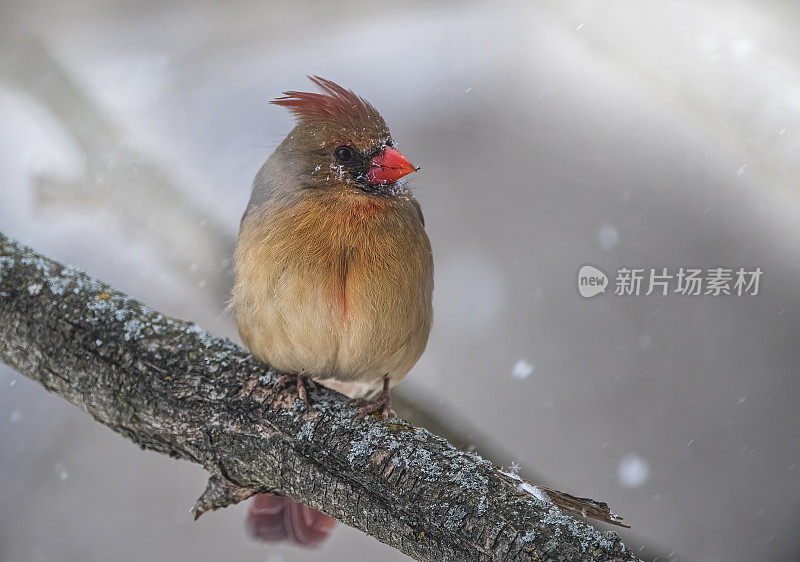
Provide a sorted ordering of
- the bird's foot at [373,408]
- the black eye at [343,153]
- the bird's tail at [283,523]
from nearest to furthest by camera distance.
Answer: the bird's foot at [373,408] < the black eye at [343,153] < the bird's tail at [283,523]

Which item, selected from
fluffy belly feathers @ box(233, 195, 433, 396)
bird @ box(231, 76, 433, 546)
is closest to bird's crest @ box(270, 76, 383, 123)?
bird @ box(231, 76, 433, 546)

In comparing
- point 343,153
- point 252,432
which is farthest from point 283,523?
point 343,153

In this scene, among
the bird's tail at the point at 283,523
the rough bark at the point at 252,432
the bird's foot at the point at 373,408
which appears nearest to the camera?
the rough bark at the point at 252,432

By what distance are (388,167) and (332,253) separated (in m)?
0.23

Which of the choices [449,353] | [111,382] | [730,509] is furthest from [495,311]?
[111,382]

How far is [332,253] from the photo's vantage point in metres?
1.69

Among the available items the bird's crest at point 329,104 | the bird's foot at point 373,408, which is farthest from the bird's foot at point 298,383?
the bird's crest at point 329,104

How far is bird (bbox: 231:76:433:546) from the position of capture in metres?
1.69

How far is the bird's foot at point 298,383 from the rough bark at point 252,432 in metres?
0.02

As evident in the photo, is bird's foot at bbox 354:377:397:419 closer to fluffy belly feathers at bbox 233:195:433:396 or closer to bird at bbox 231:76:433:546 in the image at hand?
bird at bbox 231:76:433:546

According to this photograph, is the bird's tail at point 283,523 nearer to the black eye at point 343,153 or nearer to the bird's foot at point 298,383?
the bird's foot at point 298,383

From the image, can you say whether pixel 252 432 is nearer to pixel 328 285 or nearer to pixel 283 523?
pixel 328 285

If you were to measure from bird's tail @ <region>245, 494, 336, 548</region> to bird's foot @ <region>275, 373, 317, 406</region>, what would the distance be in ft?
1.69

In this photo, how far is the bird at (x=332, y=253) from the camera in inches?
66.4
